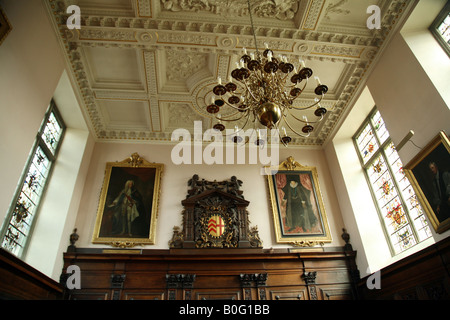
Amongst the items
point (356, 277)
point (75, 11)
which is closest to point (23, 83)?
point (75, 11)

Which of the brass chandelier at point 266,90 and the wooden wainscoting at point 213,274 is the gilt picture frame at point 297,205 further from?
the brass chandelier at point 266,90

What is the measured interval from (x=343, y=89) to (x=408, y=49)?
80.8 inches

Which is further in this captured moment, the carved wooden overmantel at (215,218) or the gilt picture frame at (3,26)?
the carved wooden overmantel at (215,218)

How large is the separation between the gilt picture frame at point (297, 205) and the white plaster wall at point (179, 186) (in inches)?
7.8

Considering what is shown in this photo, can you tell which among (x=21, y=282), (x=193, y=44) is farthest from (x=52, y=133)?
(x=193, y=44)

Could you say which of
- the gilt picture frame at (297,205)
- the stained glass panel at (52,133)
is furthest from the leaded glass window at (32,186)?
the gilt picture frame at (297,205)

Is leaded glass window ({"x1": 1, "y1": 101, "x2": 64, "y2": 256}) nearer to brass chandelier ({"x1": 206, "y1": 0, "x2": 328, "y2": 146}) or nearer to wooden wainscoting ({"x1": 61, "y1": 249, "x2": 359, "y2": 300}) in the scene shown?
wooden wainscoting ({"x1": 61, "y1": 249, "x2": 359, "y2": 300})

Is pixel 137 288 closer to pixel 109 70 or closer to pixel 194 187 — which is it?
pixel 194 187

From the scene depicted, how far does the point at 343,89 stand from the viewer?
25.9 feet

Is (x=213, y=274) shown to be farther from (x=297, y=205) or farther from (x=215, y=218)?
(x=297, y=205)

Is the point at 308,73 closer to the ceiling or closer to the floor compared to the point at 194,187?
closer to the floor

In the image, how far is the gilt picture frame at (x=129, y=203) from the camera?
7.52m

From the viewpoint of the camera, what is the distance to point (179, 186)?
851 cm

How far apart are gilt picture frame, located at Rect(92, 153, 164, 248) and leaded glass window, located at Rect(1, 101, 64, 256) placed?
4.63ft
